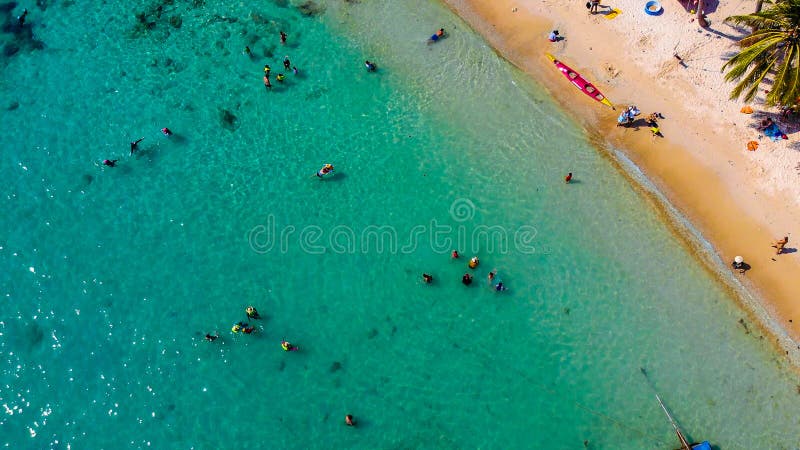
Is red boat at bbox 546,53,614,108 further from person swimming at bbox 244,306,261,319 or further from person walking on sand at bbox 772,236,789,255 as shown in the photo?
person swimming at bbox 244,306,261,319

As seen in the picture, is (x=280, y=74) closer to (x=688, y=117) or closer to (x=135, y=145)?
(x=135, y=145)

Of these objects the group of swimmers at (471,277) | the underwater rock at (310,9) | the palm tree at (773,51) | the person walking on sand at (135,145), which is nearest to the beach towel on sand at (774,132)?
the palm tree at (773,51)

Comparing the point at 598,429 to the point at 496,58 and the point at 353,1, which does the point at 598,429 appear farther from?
the point at 353,1

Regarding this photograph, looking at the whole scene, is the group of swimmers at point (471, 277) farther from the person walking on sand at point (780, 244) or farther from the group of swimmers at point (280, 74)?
the group of swimmers at point (280, 74)

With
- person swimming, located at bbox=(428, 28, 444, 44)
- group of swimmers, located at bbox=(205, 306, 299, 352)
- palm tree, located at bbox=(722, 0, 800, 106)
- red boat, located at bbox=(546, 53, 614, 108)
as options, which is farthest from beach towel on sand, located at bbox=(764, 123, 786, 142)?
group of swimmers, located at bbox=(205, 306, 299, 352)

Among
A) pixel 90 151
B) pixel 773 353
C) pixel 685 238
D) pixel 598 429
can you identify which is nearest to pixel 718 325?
pixel 773 353
